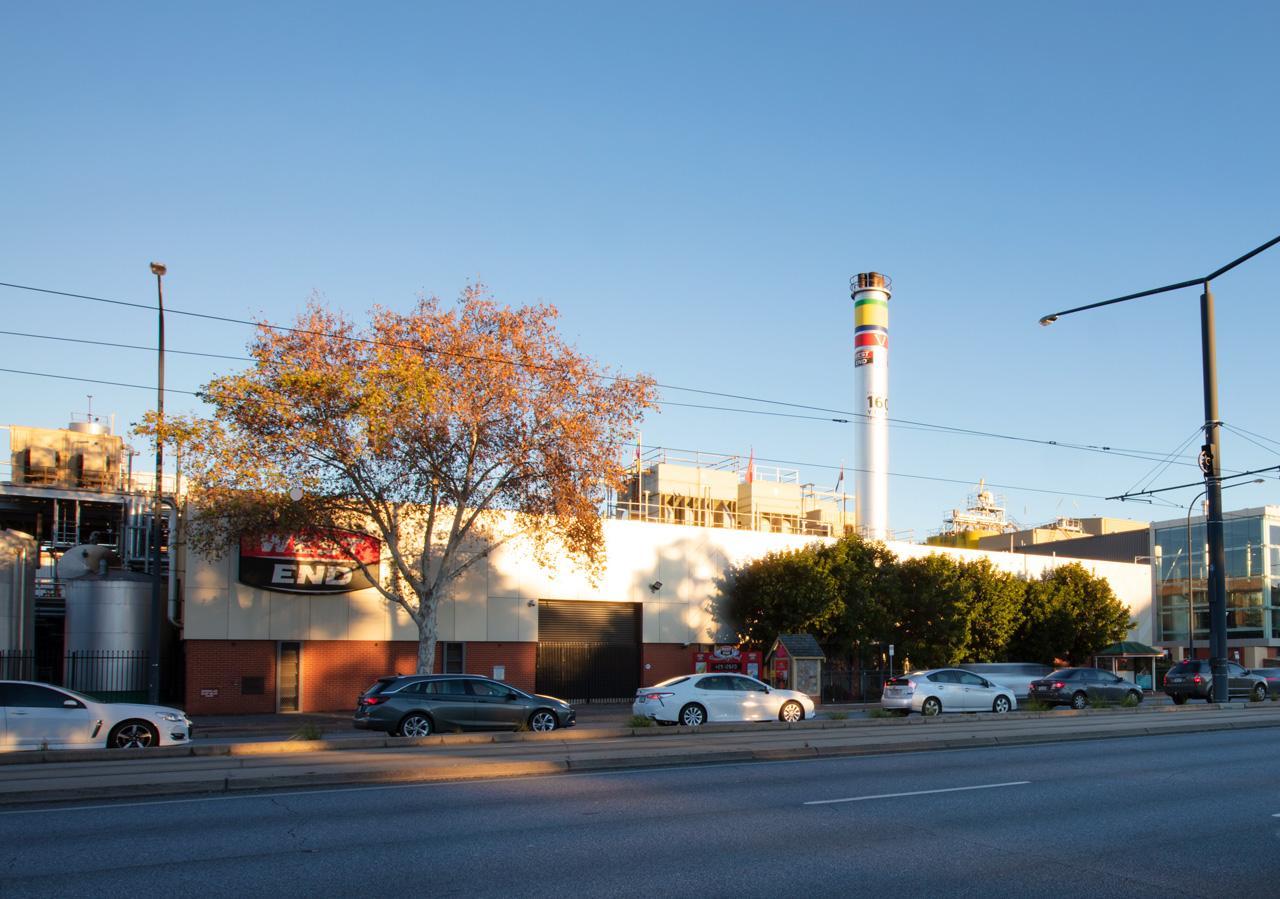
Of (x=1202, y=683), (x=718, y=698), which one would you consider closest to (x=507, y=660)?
(x=718, y=698)

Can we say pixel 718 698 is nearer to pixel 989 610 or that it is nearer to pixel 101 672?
pixel 101 672

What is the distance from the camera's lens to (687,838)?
10617 millimetres

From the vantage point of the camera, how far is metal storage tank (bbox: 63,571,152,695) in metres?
32.0

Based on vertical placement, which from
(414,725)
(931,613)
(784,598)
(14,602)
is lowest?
(414,725)

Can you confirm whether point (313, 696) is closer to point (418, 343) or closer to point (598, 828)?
point (418, 343)

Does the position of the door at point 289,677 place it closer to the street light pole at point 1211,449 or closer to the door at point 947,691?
the door at point 947,691

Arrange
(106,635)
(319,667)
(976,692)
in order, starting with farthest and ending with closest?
(319,667) < (976,692) < (106,635)

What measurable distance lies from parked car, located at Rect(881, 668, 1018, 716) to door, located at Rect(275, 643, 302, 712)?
687 inches

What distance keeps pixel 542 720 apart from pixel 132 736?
8926 millimetres

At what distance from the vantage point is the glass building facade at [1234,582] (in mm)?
59938

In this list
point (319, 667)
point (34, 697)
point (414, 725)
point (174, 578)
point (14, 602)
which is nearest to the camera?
point (34, 697)

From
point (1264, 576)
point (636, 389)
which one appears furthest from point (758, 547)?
point (1264, 576)

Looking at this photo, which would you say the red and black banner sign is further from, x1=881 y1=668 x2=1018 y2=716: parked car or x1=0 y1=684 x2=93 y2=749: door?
x1=881 y1=668 x2=1018 y2=716: parked car

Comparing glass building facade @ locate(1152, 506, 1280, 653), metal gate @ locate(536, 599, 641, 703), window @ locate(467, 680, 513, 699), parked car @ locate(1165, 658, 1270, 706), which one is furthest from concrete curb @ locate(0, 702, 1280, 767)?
glass building facade @ locate(1152, 506, 1280, 653)
